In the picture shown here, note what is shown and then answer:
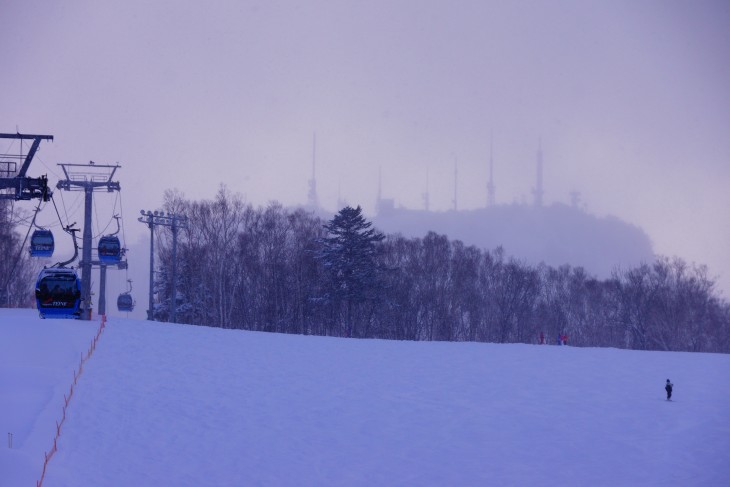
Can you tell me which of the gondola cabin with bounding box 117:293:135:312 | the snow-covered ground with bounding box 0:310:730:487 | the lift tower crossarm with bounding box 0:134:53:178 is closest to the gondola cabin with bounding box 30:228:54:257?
the snow-covered ground with bounding box 0:310:730:487

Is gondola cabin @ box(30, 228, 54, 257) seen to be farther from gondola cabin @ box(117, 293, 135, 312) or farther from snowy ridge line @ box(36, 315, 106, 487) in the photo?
gondola cabin @ box(117, 293, 135, 312)

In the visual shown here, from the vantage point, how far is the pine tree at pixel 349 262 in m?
63.5

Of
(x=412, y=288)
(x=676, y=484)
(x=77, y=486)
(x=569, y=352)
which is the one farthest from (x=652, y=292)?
(x=77, y=486)

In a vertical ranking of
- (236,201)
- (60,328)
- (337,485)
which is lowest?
(337,485)

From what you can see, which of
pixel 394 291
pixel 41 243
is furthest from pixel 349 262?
pixel 41 243

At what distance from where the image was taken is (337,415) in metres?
25.5

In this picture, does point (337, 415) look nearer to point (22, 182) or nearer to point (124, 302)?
point (22, 182)

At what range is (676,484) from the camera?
18.5m

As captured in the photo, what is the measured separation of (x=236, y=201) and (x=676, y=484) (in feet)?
184

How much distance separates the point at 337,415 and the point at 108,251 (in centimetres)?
2206

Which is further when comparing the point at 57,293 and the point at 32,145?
the point at 57,293

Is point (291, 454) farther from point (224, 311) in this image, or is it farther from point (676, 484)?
point (224, 311)

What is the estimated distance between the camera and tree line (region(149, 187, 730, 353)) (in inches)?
2584

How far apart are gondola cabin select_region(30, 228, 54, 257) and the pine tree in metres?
33.1
